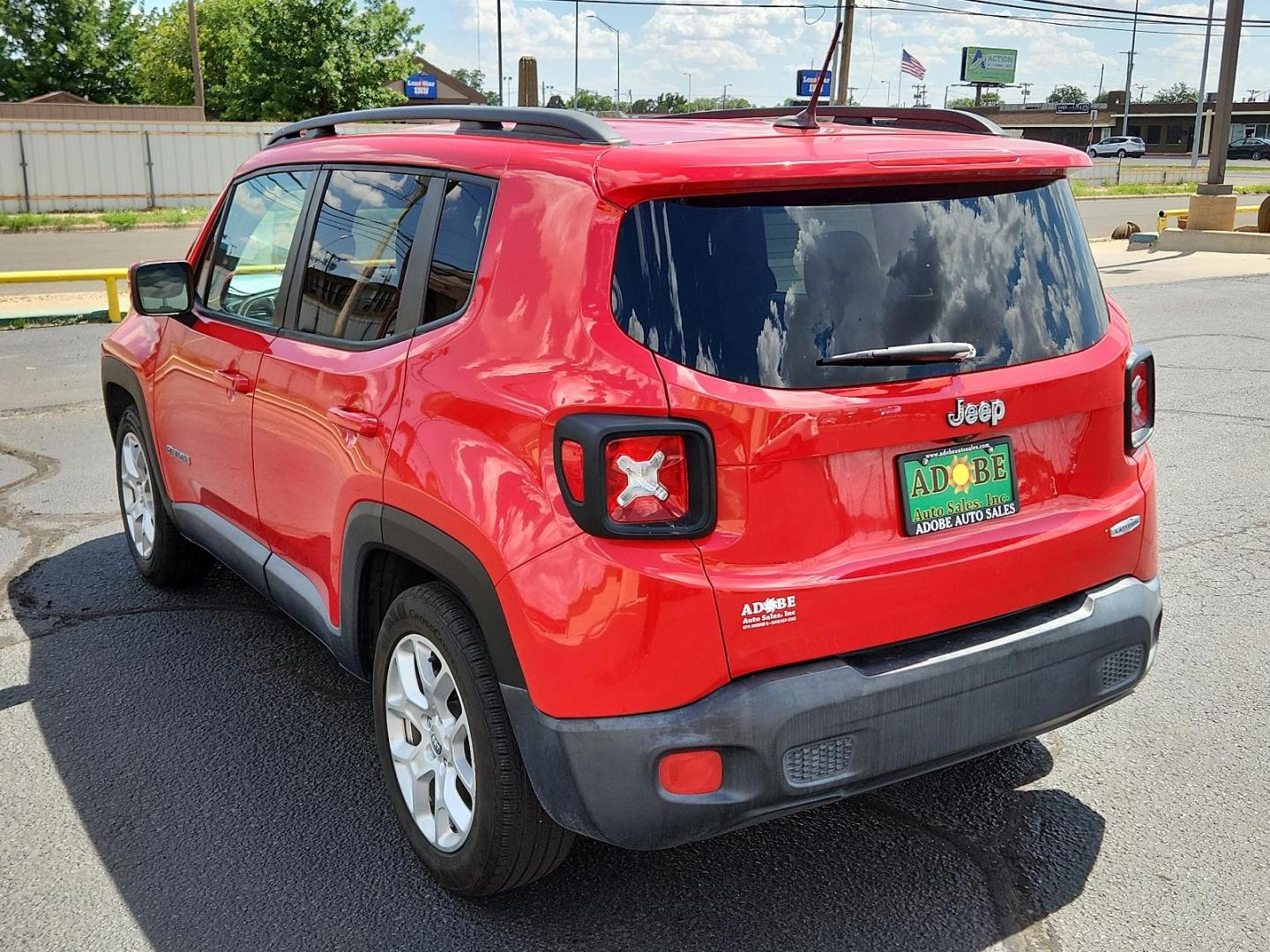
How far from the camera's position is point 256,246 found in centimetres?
425

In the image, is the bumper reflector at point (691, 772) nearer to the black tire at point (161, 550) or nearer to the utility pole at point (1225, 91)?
the black tire at point (161, 550)

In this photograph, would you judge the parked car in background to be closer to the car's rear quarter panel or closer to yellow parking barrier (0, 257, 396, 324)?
yellow parking barrier (0, 257, 396, 324)

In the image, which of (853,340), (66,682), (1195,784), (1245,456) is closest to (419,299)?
(853,340)

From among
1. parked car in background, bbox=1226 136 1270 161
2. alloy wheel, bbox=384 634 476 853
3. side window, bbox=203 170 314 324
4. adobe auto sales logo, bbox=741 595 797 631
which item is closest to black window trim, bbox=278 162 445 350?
side window, bbox=203 170 314 324

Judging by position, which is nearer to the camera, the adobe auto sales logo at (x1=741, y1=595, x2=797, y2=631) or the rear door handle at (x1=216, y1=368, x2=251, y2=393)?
the adobe auto sales logo at (x1=741, y1=595, x2=797, y2=631)

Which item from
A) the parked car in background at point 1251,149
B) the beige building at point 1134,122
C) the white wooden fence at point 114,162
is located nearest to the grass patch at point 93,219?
the white wooden fence at point 114,162

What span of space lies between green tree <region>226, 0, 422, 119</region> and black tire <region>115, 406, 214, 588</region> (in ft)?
144

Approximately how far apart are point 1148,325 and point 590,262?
1157 cm

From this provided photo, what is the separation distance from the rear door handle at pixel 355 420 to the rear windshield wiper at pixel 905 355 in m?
1.20

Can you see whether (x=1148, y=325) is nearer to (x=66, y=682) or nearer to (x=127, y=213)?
(x=66, y=682)

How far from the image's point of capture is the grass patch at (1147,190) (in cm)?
4250

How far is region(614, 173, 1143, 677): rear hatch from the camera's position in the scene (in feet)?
8.32

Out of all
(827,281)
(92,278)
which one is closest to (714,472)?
(827,281)

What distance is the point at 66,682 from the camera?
14.3 feet
